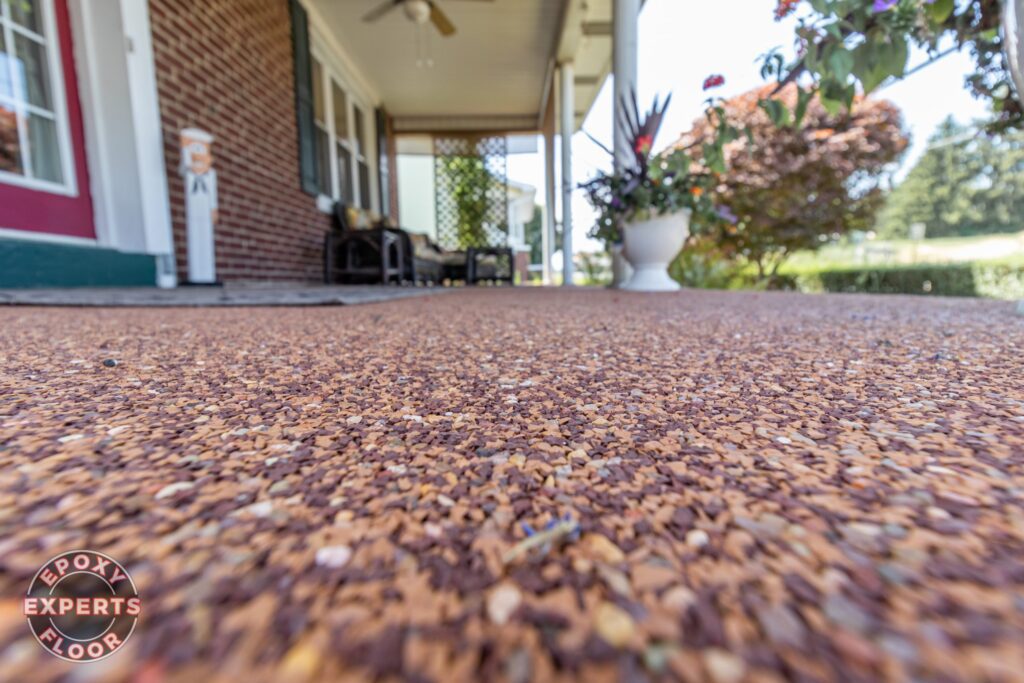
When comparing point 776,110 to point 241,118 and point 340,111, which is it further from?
point 340,111

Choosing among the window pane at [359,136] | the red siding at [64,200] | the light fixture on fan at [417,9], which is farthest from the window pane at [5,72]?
the window pane at [359,136]

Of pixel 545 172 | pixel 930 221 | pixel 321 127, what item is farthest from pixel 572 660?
pixel 930 221

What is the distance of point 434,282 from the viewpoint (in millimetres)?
6988

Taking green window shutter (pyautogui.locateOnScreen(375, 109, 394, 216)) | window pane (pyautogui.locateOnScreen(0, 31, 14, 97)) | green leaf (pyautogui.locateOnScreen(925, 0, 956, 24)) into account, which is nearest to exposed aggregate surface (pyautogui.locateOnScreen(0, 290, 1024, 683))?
green leaf (pyautogui.locateOnScreen(925, 0, 956, 24))

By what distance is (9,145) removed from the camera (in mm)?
2336

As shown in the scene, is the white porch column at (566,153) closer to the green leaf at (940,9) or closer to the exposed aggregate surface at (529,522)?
the green leaf at (940,9)

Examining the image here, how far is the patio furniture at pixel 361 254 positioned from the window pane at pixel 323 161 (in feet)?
0.80

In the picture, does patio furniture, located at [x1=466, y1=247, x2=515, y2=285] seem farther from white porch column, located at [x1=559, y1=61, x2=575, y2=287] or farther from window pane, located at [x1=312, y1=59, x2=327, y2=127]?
window pane, located at [x1=312, y1=59, x2=327, y2=127]

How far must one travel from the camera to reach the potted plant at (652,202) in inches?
115

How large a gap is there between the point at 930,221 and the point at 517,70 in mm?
29074

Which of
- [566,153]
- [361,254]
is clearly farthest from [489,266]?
[361,254]

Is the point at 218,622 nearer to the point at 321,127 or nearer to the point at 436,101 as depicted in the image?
the point at 321,127

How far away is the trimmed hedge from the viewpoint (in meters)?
4.89

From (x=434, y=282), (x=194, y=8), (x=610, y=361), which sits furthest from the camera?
(x=434, y=282)
